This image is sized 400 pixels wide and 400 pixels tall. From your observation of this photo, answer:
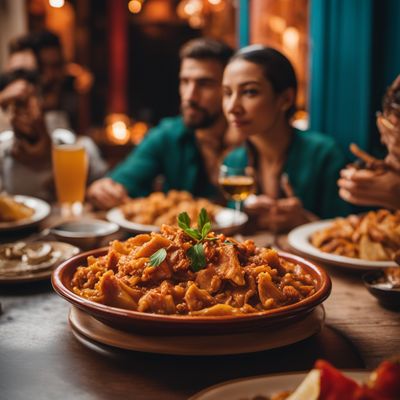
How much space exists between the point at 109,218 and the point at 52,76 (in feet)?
8.13

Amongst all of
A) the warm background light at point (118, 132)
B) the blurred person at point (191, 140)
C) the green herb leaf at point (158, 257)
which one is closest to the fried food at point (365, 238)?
the green herb leaf at point (158, 257)

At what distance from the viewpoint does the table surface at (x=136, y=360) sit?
1019mm

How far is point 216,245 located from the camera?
1.28 meters

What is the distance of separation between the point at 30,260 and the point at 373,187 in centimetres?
112

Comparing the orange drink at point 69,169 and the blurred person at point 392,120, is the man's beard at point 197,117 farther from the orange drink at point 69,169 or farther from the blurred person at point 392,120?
the blurred person at point 392,120

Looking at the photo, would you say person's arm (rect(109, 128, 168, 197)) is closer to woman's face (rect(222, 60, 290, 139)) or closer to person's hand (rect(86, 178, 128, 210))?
person's hand (rect(86, 178, 128, 210))

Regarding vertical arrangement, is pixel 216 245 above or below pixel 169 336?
above

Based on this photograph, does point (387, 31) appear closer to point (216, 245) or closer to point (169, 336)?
point (216, 245)

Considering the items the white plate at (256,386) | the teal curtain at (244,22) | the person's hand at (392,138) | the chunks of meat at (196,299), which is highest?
the teal curtain at (244,22)

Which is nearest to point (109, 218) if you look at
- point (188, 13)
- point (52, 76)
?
point (52, 76)

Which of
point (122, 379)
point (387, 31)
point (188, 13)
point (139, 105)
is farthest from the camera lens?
point (139, 105)

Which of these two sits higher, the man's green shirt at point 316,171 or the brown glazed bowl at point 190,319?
the brown glazed bowl at point 190,319

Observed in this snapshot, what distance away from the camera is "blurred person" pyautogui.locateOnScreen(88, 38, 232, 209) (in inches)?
130

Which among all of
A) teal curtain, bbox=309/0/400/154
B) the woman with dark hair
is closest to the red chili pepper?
the woman with dark hair
